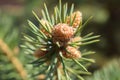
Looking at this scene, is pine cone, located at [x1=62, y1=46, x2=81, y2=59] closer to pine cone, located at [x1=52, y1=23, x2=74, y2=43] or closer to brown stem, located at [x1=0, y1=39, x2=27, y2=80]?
pine cone, located at [x1=52, y1=23, x2=74, y2=43]

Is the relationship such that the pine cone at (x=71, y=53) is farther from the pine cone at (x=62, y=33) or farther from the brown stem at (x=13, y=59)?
the brown stem at (x=13, y=59)

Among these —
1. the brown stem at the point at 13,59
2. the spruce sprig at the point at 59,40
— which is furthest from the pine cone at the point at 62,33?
the brown stem at the point at 13,59

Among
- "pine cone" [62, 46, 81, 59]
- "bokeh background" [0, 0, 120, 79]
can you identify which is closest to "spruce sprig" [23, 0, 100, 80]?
"pine cone" [62, 46, 81, 59]

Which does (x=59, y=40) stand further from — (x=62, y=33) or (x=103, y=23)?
(x=103, y=23)

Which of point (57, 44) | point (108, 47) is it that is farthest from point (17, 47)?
point (108, 47)

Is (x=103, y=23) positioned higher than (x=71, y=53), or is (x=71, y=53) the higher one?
(x=103, y=23)

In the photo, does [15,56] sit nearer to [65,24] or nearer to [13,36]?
[13,36]

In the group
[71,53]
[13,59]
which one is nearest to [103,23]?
[13,59]
